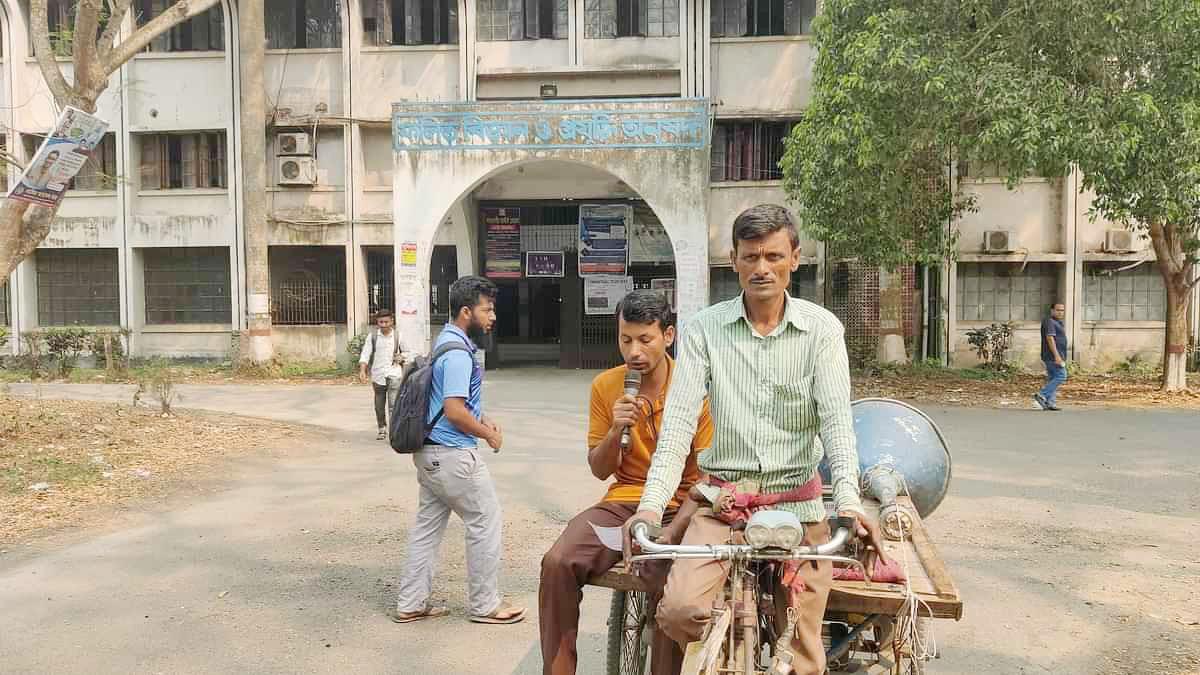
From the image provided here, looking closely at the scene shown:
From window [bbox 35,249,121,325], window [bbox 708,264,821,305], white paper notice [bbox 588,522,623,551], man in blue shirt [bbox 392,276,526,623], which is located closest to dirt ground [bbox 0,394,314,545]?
man in blue shirt [bbox 392,276,526,623]

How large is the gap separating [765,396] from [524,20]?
18.6 metres

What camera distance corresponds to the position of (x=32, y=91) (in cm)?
2089

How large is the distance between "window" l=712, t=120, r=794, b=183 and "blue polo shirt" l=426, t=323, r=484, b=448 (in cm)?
1565

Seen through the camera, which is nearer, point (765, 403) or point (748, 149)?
point (765, 403)

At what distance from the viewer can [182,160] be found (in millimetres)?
20969

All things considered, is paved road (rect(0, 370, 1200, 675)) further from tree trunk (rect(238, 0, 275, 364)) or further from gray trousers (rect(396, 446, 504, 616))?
tree trunk (rect(238, 0, 275, 364))

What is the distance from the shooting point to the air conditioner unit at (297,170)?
792 inches

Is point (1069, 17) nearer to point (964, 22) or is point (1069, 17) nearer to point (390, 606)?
point (964, 22)

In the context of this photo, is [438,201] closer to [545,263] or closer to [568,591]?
[545,263]

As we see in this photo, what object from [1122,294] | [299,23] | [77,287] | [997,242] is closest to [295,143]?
[299,23]

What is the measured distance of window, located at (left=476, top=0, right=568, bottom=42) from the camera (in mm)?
19953

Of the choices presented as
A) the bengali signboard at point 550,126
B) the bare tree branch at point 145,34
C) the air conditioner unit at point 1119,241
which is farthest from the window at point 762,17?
the bare tree branch at point 145,34

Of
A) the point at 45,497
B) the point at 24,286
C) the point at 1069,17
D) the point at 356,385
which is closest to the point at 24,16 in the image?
the point at 24,286

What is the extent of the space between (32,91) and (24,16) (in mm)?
1645
